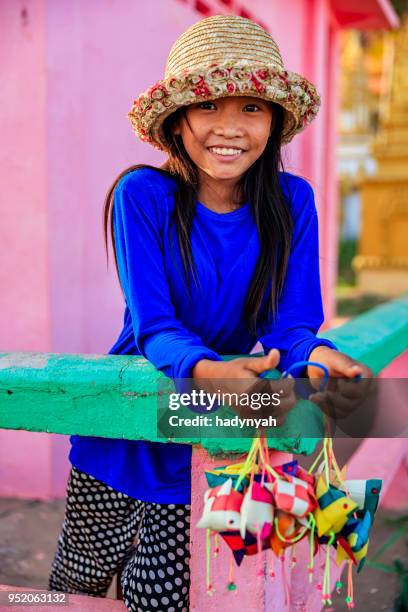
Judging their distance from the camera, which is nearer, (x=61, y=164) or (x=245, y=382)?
(x=245, y=382)

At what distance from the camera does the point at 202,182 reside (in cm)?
169

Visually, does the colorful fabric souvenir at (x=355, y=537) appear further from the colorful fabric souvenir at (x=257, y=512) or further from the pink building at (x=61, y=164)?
the pink building at (x=61, y=164)

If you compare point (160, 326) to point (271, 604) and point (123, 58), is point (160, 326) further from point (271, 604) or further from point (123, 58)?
point (123, 58)

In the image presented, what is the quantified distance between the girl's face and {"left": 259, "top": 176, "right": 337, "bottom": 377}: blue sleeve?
8.1 inches

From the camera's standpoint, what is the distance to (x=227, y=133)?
1.54m

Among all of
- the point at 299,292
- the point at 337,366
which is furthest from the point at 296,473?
the point at 299,292

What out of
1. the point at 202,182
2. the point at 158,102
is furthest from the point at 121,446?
the point at 158,102

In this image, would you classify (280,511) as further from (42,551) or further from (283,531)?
(42,551)

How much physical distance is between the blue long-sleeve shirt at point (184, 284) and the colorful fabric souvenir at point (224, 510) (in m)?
0.48

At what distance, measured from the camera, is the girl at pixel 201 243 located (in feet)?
4.96

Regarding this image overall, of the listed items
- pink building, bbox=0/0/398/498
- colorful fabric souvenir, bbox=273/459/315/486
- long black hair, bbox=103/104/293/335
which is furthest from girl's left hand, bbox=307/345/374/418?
pink building, bbox=0/0/398/498

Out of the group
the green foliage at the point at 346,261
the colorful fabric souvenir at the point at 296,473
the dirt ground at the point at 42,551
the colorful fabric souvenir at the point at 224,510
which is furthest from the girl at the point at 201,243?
the green foliage at the point at 346,261

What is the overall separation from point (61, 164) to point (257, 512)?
2.50 meters

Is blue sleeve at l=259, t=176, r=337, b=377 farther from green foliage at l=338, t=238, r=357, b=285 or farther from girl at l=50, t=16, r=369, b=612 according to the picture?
green foliage at l=338, t=238, r=357, b=285
